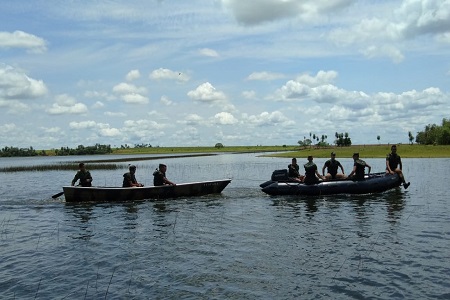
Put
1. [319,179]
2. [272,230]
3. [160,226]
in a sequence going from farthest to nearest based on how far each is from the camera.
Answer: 1. [319,179]
2. [160,226]
3. [272,230]

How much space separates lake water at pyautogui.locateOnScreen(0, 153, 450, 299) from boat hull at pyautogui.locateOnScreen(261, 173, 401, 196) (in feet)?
7.79

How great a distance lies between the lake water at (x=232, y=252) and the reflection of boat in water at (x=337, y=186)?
238cm

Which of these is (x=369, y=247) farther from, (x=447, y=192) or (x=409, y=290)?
(x=447, y=192)

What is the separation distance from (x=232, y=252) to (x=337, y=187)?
45.3 feet

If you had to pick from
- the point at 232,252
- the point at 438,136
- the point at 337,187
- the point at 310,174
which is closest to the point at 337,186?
the point at 337,187

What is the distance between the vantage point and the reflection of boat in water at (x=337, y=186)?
25125mm

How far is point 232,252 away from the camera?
13.0 m

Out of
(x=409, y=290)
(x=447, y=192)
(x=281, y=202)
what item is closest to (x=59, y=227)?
(x=281, y=202)

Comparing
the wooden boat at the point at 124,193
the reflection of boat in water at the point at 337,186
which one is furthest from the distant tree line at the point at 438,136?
the wooden boat at the point at 124,193

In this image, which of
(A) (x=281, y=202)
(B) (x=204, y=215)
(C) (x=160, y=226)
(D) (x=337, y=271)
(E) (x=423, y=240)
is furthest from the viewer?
(A) (x=281, y=202)

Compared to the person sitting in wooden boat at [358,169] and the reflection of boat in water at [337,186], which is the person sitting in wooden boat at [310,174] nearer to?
the reflection of boat in water at [337,186]

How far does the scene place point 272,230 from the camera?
16094 millimetres

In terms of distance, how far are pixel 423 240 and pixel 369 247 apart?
2.08 meters

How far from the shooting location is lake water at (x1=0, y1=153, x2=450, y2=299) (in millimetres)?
9945
